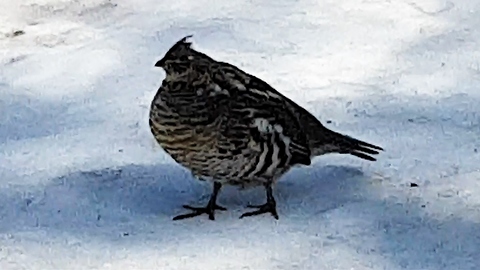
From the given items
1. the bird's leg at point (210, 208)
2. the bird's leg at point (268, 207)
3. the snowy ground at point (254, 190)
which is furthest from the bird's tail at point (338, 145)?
the bird's leg at point (210, 208)

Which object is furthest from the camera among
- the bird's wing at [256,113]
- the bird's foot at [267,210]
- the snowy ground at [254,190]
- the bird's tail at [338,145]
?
the bird's tail at [338,145]

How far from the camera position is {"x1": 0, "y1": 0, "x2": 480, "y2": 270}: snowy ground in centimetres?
348

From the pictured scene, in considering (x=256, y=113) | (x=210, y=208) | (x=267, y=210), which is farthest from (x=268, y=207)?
(x=256, y=113)

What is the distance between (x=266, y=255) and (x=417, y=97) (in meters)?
1.68

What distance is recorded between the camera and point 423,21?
18.4 feet

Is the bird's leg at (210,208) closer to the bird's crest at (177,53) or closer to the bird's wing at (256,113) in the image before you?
the bird's wing at (256,113)

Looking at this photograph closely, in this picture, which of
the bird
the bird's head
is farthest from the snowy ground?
the bird's head

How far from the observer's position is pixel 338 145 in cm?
399

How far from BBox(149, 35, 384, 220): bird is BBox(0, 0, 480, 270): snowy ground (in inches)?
5.9

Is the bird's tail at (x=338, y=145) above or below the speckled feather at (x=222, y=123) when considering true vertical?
below

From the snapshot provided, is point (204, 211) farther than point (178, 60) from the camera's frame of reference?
Yes

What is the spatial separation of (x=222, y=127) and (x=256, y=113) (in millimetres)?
142

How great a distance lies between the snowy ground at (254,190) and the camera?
11.4 feet

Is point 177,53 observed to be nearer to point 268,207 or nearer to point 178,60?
point 178,60
